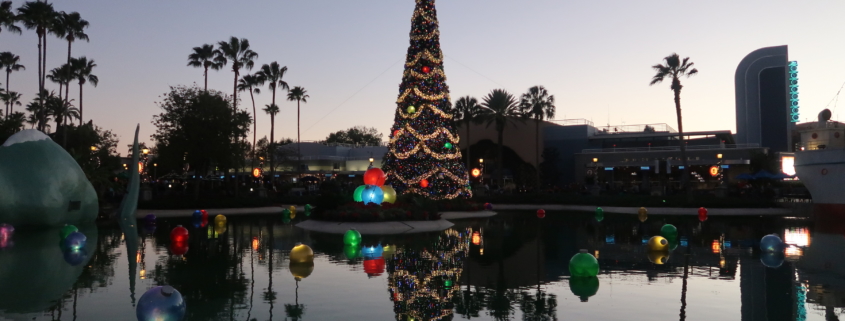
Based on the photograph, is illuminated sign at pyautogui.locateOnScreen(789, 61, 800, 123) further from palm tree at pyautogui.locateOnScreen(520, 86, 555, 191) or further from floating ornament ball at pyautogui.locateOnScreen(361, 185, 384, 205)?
floating ornament ball at pyautogui.locateOnScreen(361, 185, 384, 205)

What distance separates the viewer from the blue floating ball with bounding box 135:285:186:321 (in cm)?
883

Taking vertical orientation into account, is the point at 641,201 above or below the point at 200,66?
below

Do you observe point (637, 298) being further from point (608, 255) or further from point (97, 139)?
point (97, 139)

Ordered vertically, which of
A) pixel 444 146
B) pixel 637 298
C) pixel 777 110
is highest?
pixel 777 110

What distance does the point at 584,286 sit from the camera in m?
12.8

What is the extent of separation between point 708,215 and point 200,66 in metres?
40.9

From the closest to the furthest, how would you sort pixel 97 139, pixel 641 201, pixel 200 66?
pixel 641 201 < pixel 200 66 < pixel 97 139

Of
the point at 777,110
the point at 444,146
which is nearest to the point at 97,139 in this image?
the point at 444,146

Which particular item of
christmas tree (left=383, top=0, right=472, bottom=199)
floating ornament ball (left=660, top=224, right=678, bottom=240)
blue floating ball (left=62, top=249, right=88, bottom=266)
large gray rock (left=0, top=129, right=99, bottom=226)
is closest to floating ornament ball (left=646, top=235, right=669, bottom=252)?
floating ornament ball (left=660, top=224, right=678, bottom=240)

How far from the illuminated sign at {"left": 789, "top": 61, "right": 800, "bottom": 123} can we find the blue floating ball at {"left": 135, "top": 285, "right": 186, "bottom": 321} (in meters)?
72.7

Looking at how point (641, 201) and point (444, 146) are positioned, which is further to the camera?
point (641, 201)

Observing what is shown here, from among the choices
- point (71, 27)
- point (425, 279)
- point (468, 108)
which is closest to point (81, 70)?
point (71, 27)

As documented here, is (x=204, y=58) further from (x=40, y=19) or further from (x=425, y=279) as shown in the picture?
(x=425, y=279)

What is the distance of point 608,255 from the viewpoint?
59.2ft
